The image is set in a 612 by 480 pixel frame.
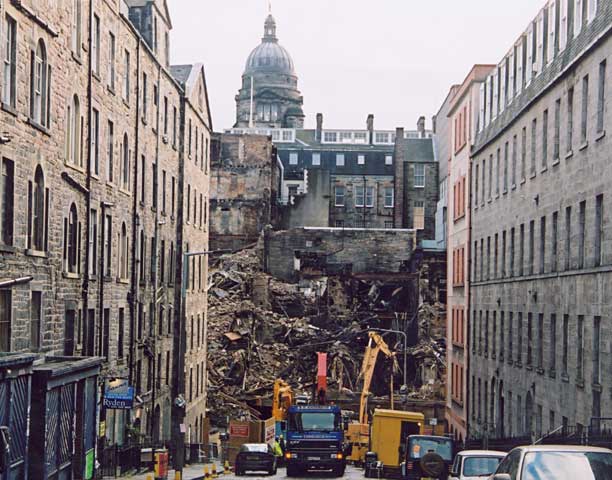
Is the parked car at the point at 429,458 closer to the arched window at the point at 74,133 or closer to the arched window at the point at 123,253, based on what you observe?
the arched window at the point at 123,253

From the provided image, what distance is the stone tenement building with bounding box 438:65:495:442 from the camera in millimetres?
52956

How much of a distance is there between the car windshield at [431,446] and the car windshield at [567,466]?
19886 millimetres

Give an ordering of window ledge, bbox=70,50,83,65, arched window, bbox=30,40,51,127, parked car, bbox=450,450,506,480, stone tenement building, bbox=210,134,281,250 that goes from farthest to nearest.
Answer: stone tenement building, bbox=210,134,281,250
window ledge, bbox=70,50,83,65
arched window, bbox=30,40,51,127
parked car, bbox=450,450,506,480

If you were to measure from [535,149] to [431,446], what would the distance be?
1047cm

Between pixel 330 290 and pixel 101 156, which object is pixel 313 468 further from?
pixel 330 290

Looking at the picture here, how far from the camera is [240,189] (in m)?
94.8

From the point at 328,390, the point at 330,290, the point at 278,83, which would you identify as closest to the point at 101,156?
the point at 328,390

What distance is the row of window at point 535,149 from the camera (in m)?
28.8

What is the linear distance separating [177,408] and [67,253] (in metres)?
7.71

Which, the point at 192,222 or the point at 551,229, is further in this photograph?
the point at 192,222

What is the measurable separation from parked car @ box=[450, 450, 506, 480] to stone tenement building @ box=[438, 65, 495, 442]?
30.0 m

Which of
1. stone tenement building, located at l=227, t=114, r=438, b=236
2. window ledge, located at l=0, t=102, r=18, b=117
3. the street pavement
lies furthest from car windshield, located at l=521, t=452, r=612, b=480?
stone tenement building, located at l=227, t=114, r=438, b=236

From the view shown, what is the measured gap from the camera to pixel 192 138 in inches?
2099

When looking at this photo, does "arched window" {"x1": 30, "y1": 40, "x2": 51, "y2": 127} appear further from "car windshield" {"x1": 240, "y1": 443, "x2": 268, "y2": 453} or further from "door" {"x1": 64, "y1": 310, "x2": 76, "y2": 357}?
"car windshield" {"x1": 240, "y1": 443, "x2": 268, "y2": 453}
